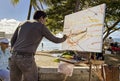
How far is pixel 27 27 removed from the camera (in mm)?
3834

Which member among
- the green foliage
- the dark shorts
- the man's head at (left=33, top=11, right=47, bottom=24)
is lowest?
the dark shorts

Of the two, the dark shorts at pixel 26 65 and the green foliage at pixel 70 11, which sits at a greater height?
the green foliage at pixel 70 11

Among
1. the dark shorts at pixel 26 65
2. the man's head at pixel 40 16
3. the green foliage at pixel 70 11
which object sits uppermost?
the green foliage at pixel 70 11

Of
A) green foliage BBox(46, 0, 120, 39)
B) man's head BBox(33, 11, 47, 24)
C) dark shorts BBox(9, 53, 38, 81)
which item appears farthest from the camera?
green foliage BBox(46, 0, 120, 39)

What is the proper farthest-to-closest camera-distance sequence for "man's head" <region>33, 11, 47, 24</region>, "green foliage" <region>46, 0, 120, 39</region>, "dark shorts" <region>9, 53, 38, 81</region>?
1. "green foliage" <region>46, 0, 120, 39</region>
2. "man's head" <region>33, 11, 47, 24</region>
3. "dark shorts" <region>9, 53, 38, 81</region>

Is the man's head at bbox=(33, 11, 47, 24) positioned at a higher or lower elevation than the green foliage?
lower

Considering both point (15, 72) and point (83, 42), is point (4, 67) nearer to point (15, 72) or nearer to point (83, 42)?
point (15, 72)

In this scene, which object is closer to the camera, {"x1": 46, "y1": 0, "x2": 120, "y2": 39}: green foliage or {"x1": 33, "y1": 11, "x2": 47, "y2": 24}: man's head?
{"x1": 33, "y1": 11, "x2": 47, "y2": 24}: man's head

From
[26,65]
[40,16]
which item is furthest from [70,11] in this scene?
[26,65]

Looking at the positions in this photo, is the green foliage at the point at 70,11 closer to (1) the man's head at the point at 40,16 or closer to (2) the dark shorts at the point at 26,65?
(1) the man's head at the point at 40,16

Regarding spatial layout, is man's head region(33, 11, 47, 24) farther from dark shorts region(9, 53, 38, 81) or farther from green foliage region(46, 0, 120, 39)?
green foliage region(46, 0, 120, 39)

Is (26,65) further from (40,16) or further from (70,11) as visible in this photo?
(70,11)

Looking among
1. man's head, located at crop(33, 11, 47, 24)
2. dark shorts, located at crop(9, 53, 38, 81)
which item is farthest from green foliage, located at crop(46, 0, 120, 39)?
dark shorts, located at crop(9, 53, 38, 81)

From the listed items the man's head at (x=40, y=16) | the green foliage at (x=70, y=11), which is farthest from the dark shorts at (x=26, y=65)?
the green foliage at (x=70, y=11)
